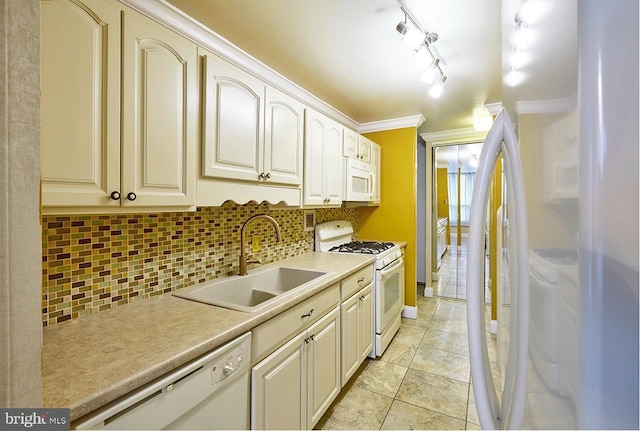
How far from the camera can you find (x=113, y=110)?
101 cm

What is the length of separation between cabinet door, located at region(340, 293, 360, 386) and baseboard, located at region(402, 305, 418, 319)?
1422 millimetres

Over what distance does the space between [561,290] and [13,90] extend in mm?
705

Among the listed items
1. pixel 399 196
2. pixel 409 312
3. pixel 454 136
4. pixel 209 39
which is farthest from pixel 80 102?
pixel 454 136

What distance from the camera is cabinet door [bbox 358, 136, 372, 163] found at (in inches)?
117

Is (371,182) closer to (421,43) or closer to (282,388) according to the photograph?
A: (421,43)

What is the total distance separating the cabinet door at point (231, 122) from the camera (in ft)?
4.42

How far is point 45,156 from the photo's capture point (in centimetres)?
85

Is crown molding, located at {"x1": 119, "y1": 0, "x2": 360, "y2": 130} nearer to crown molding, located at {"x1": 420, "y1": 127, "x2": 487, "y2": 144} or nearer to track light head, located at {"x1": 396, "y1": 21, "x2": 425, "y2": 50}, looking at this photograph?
track light head, located at {"x1": 396, "y1": 21, "x2": 425, "y2": 50}

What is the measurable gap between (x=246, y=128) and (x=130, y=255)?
856 millimetres

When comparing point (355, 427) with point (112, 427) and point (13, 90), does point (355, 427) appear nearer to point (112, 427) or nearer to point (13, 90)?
point (112, 427)

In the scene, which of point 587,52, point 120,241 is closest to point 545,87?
point 587,52

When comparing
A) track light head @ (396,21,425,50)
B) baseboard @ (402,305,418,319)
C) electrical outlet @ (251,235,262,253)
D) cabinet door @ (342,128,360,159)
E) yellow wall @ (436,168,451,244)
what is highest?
track light head @ (396,21,425,50)

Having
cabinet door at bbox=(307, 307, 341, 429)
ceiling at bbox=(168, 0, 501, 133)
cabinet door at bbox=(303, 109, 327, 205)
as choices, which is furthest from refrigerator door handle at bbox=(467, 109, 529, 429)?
cabinet door at bbox=(303, 109, 327, 205)

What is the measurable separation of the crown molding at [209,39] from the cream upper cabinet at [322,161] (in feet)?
1.26
